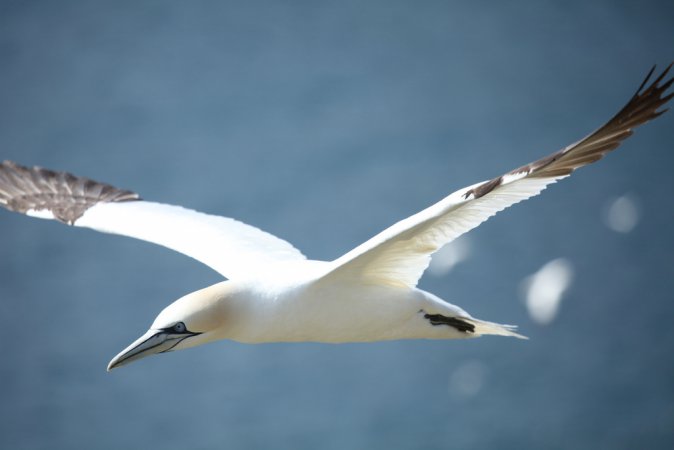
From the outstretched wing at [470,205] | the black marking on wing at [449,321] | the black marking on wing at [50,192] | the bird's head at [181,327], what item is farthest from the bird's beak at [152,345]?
the black marking on wing at [50,192]

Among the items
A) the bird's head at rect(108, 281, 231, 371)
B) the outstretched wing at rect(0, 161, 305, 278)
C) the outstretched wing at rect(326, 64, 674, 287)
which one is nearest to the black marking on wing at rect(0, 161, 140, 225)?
the outstretched wing at rect(0, 161, 305, 278)

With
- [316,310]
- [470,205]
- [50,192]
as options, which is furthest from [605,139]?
[50,192]

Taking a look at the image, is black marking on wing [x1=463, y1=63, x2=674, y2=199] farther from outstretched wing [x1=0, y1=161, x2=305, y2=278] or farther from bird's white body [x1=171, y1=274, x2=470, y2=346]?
outstretched wing [x1=0, y1=161, x2=305, y2=278]

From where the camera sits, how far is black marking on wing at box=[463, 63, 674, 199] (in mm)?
4738

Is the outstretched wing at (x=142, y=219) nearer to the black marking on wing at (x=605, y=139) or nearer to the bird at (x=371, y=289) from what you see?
the bird at (x=371, y=289)

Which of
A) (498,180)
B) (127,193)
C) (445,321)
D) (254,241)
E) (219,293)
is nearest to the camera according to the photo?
(498,180)

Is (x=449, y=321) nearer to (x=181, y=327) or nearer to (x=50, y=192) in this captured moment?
(x=181, y=327)

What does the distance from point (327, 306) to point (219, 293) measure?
54 cm

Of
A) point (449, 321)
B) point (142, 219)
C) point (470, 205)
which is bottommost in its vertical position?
point (449, 321)

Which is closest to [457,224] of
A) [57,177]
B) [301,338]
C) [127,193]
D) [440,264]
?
[301,338]

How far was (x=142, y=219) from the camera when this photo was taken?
6820 mm

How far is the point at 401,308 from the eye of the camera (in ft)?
18.1

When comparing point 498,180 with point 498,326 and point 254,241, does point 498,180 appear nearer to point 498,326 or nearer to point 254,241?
point 498,326

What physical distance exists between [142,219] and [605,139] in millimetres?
3171
